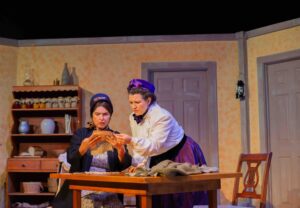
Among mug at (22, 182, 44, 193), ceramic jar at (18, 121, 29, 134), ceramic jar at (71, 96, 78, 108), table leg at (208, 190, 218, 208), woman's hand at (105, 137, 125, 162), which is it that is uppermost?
ceramic jar at (71, 96, 78, 108)

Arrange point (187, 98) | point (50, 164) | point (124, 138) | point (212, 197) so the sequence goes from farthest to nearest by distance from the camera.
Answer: point (187, 98) < point (50, 164) < point (212, 197) < point (124, 138)

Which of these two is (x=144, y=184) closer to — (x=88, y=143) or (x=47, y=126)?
(x=88, y=143)

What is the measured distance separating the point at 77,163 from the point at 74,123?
3.46 m

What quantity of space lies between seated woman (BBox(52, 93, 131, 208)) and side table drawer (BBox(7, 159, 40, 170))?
3.16 meters

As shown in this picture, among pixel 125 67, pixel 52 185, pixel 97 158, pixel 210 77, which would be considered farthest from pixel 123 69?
pixel 97 158

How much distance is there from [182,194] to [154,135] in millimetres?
454

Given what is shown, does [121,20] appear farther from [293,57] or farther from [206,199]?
[206,199]

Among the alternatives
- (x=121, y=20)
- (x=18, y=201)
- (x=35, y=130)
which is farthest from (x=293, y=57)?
(x=18, y=201)

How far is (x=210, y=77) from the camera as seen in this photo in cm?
623

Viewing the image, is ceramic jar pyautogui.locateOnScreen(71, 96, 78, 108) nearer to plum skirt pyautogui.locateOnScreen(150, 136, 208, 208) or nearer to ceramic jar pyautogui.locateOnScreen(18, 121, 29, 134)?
ceramic jar pyautogui.locateOnScreen(18, 121, 29, 134)

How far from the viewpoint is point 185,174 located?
2291 millimetres

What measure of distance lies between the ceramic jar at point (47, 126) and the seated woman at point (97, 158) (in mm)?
3240

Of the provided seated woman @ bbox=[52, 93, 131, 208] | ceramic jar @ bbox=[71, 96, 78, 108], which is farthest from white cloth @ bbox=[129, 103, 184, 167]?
ceramic jar @ bbox=[71, 96, 78, 108]

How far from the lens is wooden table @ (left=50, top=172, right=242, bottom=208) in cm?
220
